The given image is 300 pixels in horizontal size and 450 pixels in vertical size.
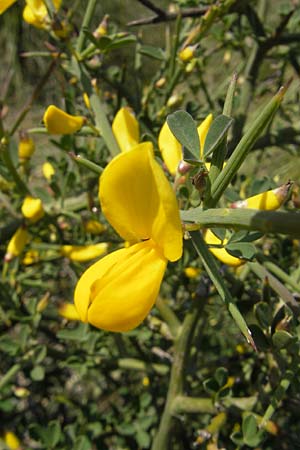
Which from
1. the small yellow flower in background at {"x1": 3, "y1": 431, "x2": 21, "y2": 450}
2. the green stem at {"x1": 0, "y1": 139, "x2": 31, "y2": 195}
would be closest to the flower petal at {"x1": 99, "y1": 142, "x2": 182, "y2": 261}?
the green stem at {"x1": 0, "y1": 139, "x2": 31, "y2": 195}

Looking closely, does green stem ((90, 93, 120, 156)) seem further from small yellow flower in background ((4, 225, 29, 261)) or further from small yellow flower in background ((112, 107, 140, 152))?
small yellow flower in background ((4, 225, 29, 261))

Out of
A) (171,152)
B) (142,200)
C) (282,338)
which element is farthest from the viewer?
(171,152)

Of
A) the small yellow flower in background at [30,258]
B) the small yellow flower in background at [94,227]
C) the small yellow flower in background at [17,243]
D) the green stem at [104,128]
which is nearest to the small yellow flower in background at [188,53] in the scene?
the green stem at [104,128]

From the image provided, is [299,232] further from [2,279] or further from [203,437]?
[2,279]

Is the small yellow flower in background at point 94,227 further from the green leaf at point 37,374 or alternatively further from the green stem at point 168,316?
the green leaf at point 37,374

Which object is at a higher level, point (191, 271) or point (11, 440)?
point (191, 271)

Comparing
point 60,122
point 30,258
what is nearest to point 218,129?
point 60,122

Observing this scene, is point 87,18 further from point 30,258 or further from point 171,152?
point 30,258
